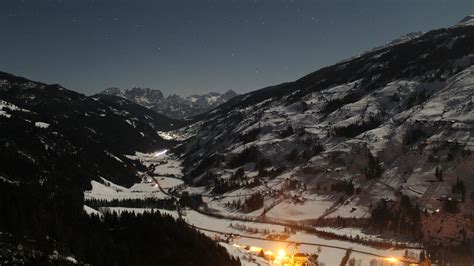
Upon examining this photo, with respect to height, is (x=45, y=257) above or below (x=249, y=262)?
above

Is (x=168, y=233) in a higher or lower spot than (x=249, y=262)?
higher

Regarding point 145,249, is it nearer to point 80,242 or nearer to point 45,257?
point 80,242

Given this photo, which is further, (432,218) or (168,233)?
(432,218)

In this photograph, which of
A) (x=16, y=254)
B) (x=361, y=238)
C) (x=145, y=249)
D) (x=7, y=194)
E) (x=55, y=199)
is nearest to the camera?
(x=16, y=254)

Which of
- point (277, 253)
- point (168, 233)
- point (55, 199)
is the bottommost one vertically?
point (277, 253)

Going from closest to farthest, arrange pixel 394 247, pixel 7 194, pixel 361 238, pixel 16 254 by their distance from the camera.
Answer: pixel 16 254 → pixel 7 194 → pixel 394 247 → pixel 361 238

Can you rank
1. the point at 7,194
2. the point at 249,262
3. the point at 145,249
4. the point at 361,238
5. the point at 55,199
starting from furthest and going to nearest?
the point at 361,238 → the point at 249,262 → the point at 55,199 → the point at 145,249 → the point at 7,194

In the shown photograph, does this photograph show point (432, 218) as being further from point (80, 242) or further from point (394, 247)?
point (80, 242)

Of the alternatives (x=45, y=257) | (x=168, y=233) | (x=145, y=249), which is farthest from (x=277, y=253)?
(x=45, y=257)

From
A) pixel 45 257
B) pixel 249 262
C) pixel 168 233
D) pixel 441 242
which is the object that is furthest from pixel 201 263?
pixel 441 242
